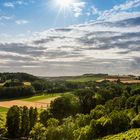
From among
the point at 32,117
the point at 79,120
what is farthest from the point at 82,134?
the point at 32,117

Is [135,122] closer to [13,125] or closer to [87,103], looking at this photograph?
[13,125]

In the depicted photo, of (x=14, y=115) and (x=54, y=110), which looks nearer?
(x=14, y=115)

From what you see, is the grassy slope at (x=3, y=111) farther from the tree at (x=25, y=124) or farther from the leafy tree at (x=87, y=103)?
the leafy tree at (x=87, y=103)

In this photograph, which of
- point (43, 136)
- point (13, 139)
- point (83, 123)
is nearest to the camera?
point (43, 136)

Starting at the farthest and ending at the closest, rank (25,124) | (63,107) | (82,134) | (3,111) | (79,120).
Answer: (3,111)
(63,107)
(25,124)
(79,120)
(82,134)

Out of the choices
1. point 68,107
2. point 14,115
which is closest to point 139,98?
point 68,107

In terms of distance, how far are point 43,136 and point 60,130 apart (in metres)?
6.54

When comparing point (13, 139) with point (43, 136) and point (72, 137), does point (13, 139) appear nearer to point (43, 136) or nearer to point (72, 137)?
point (43, 136)

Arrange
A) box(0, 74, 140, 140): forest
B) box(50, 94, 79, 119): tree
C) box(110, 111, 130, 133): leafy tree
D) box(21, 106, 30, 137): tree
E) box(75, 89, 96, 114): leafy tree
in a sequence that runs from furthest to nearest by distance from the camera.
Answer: box(75, 89, 96, 114): leafy tree
box(50, 94, 79, 119): tree
box(21, 106, 30, 137): tree
box(110, 111, 130, 133): leafy tree
box(0, 74, 140, 140): forest

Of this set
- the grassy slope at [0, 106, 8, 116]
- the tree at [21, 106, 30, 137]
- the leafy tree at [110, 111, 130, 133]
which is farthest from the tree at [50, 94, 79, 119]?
the leafy tree at [110, 111, 130, 133]

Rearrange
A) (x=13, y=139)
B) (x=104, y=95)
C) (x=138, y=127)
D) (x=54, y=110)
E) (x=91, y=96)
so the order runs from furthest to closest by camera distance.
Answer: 1. (x=104, y=95)
2. (x=91, y=96)
3. (x=54, y=110)
4. (x=13, y=139)
5. (x=138, y=127)

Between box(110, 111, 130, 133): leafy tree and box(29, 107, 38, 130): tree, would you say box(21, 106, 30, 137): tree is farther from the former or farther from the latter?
box(110, 111, 130, 133): leafy tree

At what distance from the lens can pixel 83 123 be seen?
111m

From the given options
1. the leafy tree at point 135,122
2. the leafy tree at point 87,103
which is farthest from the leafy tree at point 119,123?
the leafy tree at point 87,103
